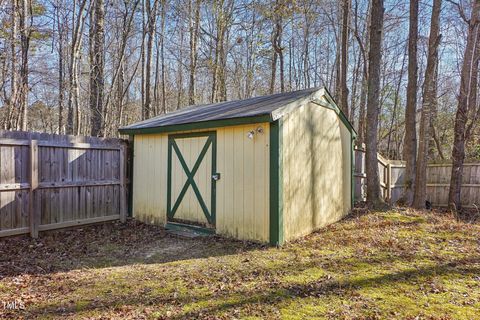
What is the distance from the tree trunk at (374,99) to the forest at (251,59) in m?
0.03

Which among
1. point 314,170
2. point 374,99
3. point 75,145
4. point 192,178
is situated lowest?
point 192,178

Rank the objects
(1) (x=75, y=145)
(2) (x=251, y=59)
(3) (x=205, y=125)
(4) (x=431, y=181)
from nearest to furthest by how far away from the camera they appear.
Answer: (3) (x=205, y=125) < (1) (x=75, y=145) < (4) (x=431, y=181) < (2) (x=251, y=59)

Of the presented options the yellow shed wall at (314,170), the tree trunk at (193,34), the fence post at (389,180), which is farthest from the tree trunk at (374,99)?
the tree trunk at (193,34)

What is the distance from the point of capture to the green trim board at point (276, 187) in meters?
5.19

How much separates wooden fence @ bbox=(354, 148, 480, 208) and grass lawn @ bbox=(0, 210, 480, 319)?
316 centimetres

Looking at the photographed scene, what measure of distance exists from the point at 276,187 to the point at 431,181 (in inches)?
333

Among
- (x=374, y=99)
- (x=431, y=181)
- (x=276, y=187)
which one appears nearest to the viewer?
(x=276, y=187)

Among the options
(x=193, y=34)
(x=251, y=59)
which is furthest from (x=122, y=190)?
(x=251, y=59)

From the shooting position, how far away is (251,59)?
54.6 ft

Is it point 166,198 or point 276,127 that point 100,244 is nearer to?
point 166,198

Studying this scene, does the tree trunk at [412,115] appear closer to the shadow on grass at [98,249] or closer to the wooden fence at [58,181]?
the shadow on grass at [98,249]

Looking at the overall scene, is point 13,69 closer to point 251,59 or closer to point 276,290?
point 276,290

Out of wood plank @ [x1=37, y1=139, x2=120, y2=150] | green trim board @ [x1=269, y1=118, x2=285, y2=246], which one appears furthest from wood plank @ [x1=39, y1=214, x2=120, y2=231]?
green trim board @ [x1=269, y1=118, x2=285, y2=246]

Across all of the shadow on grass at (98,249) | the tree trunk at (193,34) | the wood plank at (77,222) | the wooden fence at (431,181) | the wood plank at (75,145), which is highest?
the tree trunk at (193,34)
